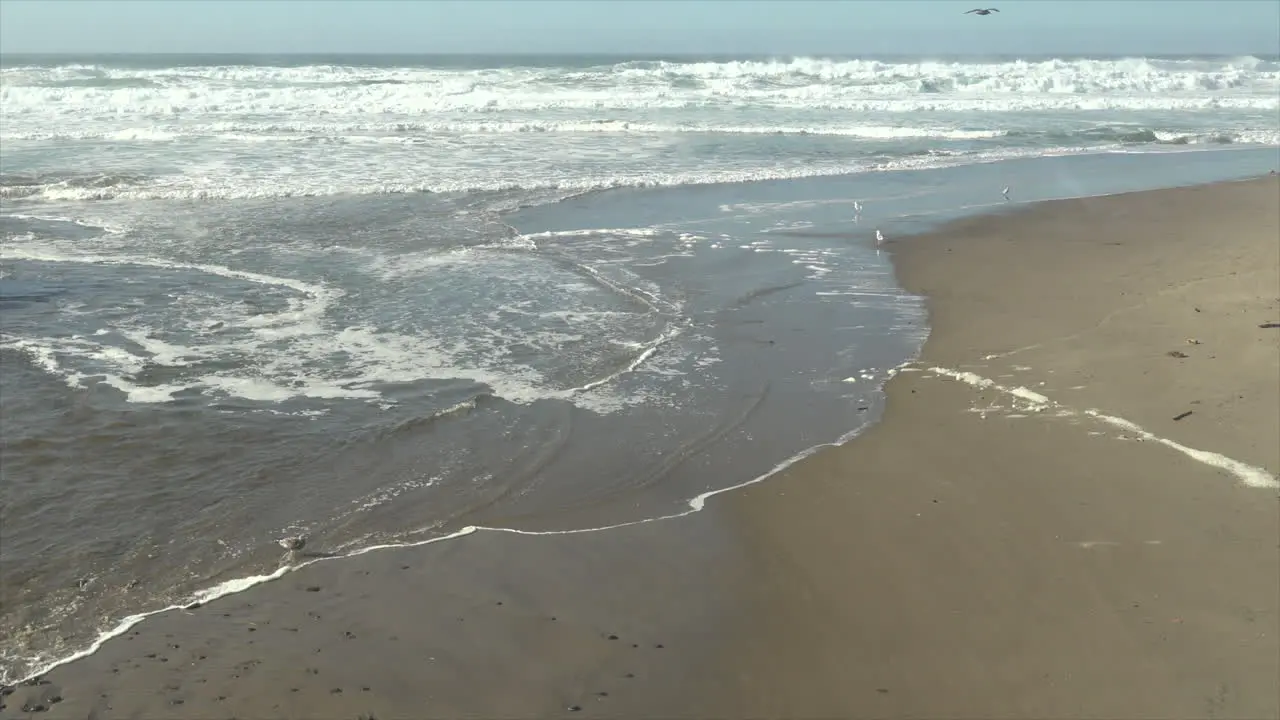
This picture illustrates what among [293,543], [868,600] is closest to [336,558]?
[293,543]

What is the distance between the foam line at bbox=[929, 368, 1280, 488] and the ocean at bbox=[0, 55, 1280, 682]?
0.68m

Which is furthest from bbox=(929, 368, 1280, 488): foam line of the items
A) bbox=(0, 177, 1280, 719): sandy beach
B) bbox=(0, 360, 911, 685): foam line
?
bbox=(0, 360, 911, 685): foam line

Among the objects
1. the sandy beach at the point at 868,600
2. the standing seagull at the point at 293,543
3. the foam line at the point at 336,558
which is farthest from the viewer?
the standing seagull at the point at 293,543

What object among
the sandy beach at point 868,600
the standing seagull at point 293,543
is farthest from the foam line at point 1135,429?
the standing seagull at point 293,543

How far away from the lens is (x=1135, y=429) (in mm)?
6570

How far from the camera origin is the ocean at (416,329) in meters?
5.70

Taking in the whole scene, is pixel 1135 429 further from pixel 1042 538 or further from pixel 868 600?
pixel 868 600

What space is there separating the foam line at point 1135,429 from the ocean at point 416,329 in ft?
2.25

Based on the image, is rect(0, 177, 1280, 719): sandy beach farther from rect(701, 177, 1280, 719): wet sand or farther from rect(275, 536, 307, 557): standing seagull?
rect(275, 536, 307, 557): standing seagull

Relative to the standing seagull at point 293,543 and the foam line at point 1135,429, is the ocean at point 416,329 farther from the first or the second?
the foam line at point 1135,429

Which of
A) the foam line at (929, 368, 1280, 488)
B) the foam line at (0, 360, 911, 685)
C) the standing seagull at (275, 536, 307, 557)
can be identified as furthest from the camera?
the foam line at (929, 368, 1280, 488)

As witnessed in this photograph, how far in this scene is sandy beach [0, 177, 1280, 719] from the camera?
13.1ft

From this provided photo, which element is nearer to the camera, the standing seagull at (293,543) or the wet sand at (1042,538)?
the wet sand at (1042,538)

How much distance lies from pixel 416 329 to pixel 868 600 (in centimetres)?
583
